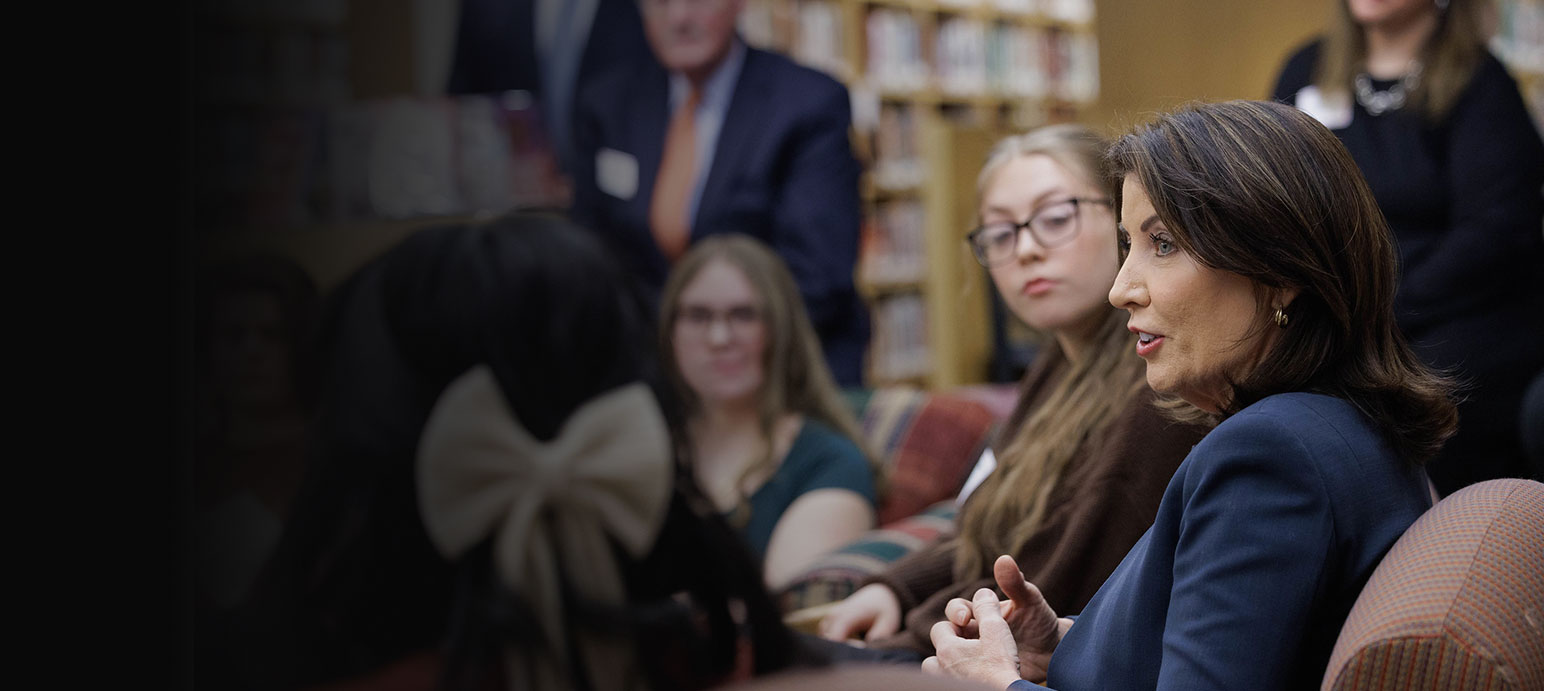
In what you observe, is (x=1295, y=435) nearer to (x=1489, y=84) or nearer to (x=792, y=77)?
(x=1489, y=84)

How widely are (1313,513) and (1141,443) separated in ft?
1.36

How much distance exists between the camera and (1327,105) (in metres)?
1.59

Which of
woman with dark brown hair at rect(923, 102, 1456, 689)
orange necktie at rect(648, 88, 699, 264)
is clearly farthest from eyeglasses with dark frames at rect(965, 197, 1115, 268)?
orange necktie at rect(648, 88, 699, 264)

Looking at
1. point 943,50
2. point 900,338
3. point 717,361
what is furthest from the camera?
point 943,50

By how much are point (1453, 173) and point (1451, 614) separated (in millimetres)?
991

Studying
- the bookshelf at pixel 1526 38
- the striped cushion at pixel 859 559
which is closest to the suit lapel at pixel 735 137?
the striped cushion at pixel 859 559

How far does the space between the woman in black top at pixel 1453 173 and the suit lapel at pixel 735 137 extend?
148 cm

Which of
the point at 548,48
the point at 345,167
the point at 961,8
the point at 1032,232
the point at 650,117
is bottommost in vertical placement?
the point at 1032,232

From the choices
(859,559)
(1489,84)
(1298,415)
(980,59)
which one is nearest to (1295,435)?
(1298,415)

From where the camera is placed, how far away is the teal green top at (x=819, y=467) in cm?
259

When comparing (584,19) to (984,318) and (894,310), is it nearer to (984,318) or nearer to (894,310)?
(984,318)

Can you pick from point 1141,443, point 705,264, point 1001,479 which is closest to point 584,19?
point 705,264

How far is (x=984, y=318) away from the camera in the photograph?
4.15m

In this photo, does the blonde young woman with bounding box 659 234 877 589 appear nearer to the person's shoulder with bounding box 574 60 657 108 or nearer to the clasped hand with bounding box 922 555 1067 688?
the person's shoulder with bounding box 574 60 657 108
